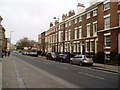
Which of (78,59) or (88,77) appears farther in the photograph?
(78,59)

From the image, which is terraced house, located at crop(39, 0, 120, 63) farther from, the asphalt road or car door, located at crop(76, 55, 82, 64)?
the asphalt road

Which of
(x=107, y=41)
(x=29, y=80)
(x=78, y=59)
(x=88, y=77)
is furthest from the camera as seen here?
(x=107, y=41)

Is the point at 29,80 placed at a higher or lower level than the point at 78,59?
lower

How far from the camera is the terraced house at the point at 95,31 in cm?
2586

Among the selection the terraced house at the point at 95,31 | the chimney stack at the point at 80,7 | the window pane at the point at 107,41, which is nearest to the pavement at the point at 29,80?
the terraced house at the point at 95,31

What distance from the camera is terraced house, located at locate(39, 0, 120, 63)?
2586cm

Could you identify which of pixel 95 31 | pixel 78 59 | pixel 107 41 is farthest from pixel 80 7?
pixel 78 59

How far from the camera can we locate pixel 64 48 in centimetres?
4828

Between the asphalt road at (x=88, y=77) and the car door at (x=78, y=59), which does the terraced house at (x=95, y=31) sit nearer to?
the car door at (x=78, y=59)

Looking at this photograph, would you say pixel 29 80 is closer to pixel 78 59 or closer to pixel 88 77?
pixel 88 77

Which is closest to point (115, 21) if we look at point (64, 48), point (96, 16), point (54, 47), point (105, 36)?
point (105, 36)

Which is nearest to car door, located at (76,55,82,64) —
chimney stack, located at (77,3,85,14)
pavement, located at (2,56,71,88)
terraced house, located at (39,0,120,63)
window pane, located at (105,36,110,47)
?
terraced house, located at (39,0,120,63)

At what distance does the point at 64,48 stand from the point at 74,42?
292 inches

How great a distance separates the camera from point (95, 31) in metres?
33.0
